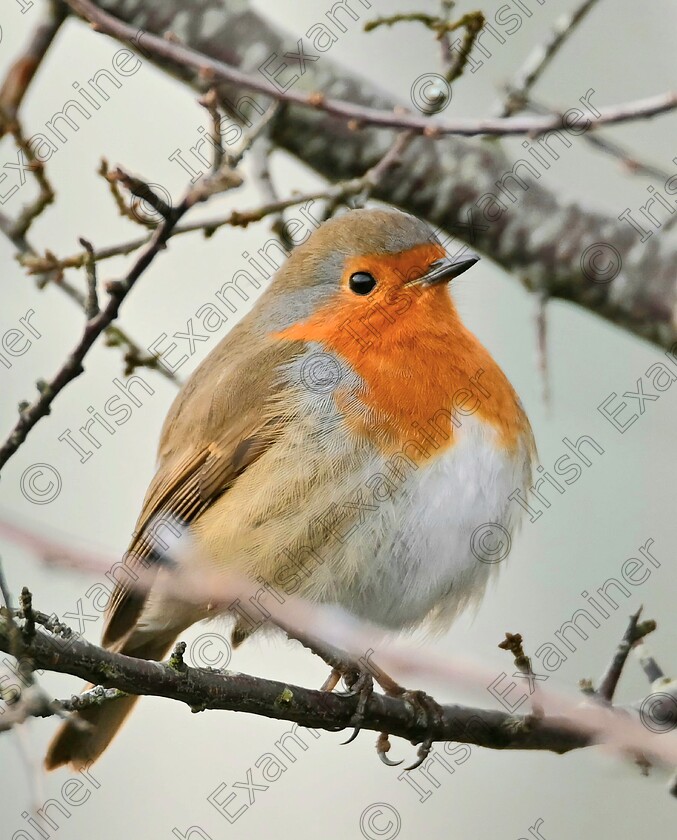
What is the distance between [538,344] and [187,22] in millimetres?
1860

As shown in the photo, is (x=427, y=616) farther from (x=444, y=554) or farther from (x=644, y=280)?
(x=644, y=280)

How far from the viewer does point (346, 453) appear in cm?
334

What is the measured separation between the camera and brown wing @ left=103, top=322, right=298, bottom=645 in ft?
12.0

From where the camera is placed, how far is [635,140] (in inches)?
257

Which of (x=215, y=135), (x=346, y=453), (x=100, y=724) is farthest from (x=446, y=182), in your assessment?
(x=100, y=724)

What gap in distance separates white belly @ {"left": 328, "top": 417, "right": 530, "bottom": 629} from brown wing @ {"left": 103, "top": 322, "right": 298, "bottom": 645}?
56 centimetres

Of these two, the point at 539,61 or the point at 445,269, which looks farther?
the point at 445,269

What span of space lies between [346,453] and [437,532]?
386 millimetres

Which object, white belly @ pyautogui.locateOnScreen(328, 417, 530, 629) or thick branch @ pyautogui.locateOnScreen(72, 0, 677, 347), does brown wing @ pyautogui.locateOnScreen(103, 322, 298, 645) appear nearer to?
white belly @ pyautogui.locateOnScreen(328, 417, 530, 629)

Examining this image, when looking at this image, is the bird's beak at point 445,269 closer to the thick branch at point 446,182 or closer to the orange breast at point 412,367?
the orange breast at point 412,367

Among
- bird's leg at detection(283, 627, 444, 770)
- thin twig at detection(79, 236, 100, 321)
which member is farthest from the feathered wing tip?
thin twig at detection(79, 236, 100, 321)

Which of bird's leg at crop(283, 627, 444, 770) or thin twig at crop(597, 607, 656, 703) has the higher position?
thin twig at crop(597, 607, 656, 703)

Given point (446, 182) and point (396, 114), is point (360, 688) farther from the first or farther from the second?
point (446, 182)

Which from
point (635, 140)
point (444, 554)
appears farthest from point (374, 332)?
point (635, 140)
